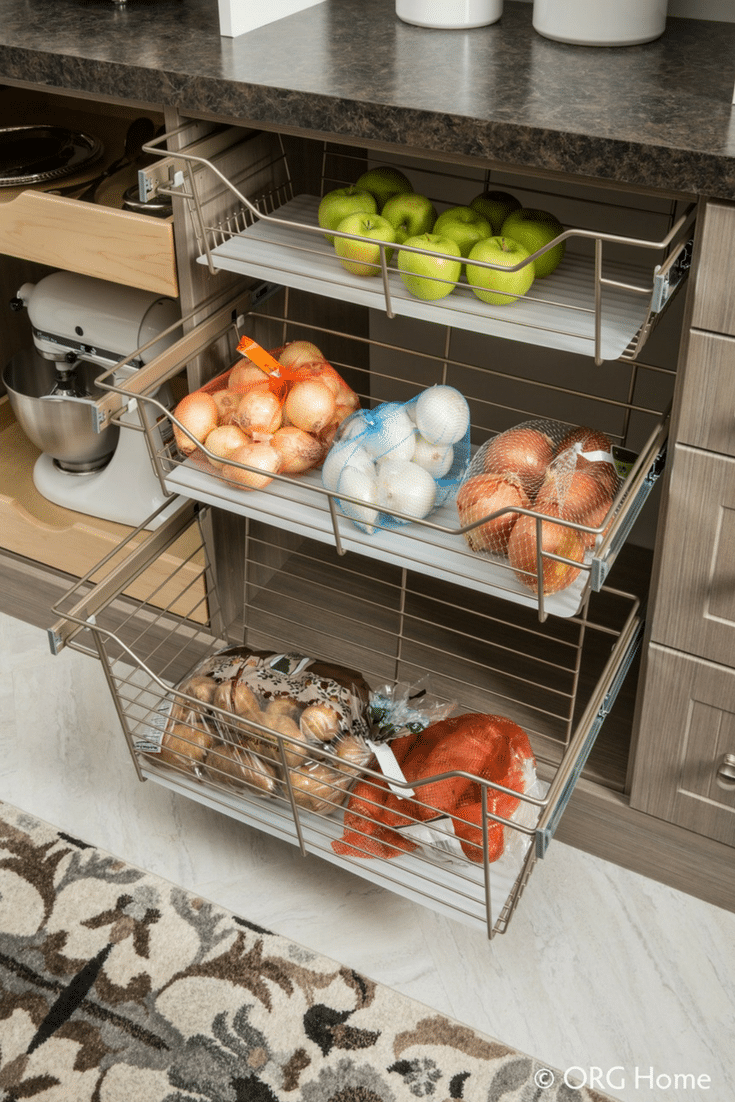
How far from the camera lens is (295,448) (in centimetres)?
132

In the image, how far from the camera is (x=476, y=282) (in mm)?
1163

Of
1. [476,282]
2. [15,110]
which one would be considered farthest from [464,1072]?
[15,110]

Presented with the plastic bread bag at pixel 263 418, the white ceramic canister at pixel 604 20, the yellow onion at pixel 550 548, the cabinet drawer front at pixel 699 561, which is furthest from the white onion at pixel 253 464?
the white ceramic canister at pixel 604 20

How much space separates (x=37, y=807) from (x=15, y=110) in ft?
3.72

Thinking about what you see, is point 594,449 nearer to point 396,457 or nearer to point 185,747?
point 396,457

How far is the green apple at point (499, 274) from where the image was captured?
1140 millimetres

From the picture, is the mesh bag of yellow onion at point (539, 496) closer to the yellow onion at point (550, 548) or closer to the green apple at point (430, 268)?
the yellow onion at point (550, 548)

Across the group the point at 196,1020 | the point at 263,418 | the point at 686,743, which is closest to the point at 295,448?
the point at 263,418

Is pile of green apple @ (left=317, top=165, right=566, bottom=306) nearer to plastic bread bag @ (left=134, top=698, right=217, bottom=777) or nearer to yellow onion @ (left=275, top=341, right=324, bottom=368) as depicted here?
yellow onion @ (left=275, top=341, right=324, bottom=368)

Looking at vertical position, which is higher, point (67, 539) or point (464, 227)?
point (464, 227)

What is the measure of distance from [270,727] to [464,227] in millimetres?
653

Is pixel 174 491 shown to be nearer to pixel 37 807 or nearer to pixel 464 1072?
pixel 37 807

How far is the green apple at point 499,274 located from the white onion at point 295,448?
0.29m

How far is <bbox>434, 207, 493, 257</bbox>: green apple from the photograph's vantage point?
1.21m
